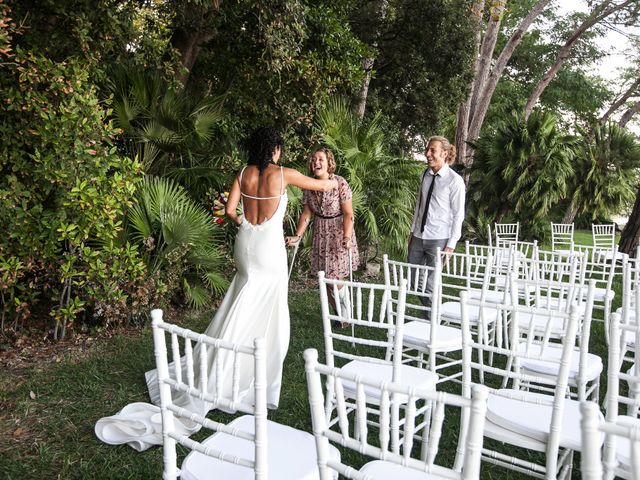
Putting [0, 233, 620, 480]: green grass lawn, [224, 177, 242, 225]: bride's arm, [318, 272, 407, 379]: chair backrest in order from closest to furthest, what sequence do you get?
[318, 272, 407, 379]: chair backrest → [0, 233, 620, 480]: green grass lawn → [224, 177, 242, 225]: bride's arm

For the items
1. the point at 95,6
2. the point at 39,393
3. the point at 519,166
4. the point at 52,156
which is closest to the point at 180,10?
the point at 95,6

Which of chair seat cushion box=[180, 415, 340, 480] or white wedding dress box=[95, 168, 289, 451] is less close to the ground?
white wedding dress box=[95, 168, 289, 451]

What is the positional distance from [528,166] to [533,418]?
1106cm

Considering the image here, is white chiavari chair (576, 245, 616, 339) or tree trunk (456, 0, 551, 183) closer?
white chiavari chair (576, 245, 616, 339)

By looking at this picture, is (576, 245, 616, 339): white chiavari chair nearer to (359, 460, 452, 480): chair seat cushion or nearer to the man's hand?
the man's hand

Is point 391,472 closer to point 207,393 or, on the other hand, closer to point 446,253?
point 207,393

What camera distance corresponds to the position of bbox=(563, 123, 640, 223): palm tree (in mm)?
14008

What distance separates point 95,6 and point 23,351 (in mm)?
3021

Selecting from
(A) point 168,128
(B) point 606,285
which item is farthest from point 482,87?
(A) point 168,128

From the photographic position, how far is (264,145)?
12.6ft

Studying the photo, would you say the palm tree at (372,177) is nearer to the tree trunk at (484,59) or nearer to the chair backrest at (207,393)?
the chair backrest at (207,393)

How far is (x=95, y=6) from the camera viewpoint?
4629 millimetres

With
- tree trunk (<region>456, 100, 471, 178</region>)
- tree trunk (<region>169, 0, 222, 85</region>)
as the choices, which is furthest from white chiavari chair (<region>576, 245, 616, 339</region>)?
tree trunk (<region>456, 100, 471, 178</region>)

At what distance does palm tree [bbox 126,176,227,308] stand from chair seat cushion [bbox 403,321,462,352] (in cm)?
259
